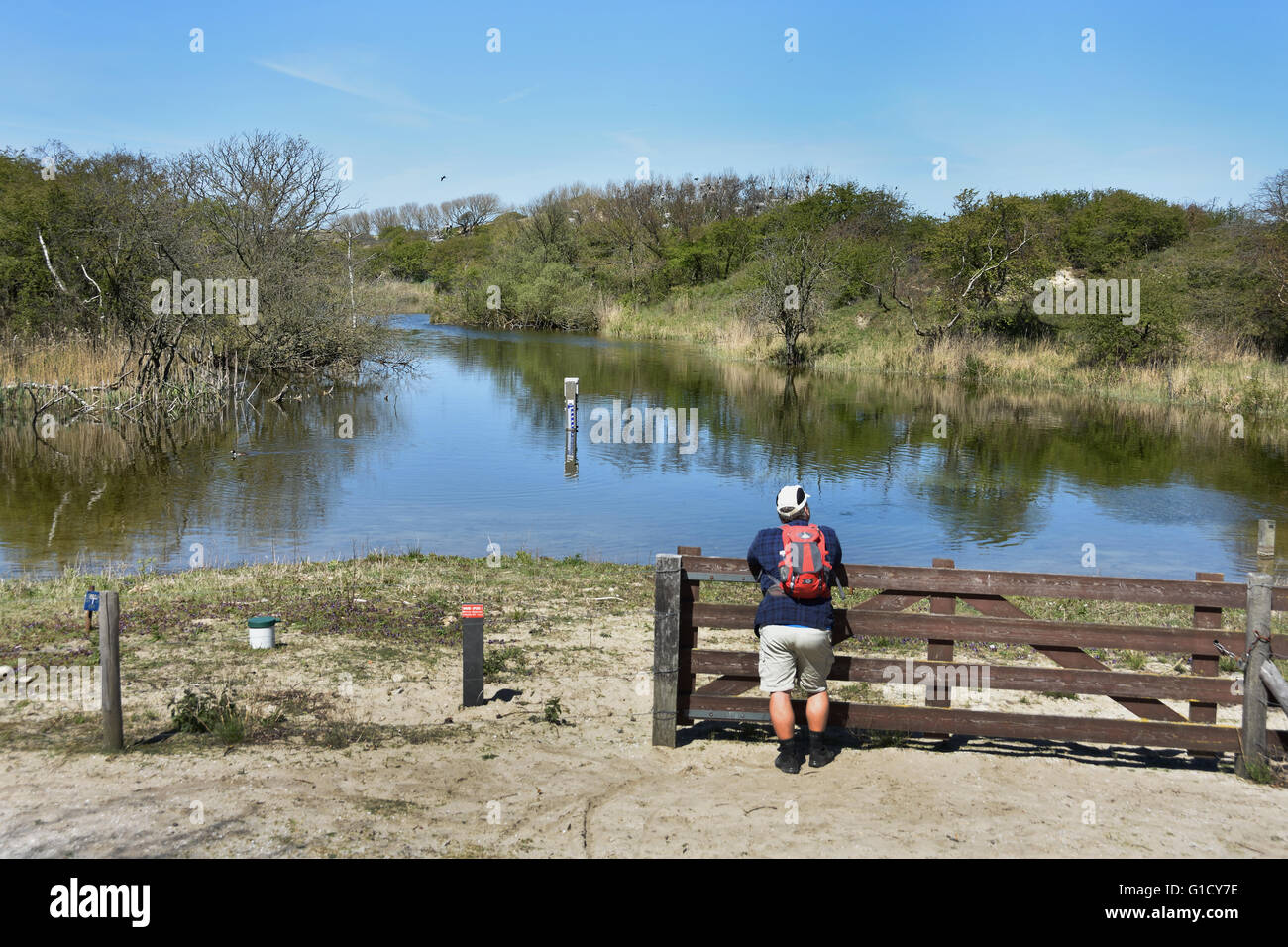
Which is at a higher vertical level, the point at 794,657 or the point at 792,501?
the point at 792,501

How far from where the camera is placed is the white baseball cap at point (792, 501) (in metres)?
7.28

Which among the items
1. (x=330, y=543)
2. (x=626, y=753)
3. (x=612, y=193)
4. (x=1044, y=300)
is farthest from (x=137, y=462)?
(x=612, y=193)

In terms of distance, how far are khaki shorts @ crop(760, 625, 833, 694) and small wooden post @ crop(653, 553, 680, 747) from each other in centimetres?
62

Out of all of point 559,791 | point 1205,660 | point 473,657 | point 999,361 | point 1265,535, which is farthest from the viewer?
point 999,361

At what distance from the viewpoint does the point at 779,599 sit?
24.0ft

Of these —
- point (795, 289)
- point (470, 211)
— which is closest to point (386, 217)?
point (470, 211)

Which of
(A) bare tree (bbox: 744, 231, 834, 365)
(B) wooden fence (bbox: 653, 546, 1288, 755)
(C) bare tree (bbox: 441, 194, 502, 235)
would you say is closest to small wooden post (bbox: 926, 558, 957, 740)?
(B) wooden fence (bbox: 653, 546, 1288, 755)

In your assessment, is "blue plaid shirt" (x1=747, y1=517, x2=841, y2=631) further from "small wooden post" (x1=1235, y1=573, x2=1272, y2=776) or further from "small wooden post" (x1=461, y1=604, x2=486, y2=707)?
"small wooden post" (x1=1235, y1=573, x2=1272, y2=776)

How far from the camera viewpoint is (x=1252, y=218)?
4244cm

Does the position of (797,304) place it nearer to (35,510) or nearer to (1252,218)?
(1252,218)

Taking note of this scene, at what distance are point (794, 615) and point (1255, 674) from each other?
3169mm

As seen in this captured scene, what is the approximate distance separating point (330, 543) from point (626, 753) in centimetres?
914

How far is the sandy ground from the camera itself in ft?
19.7

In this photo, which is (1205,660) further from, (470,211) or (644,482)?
(470,211)
